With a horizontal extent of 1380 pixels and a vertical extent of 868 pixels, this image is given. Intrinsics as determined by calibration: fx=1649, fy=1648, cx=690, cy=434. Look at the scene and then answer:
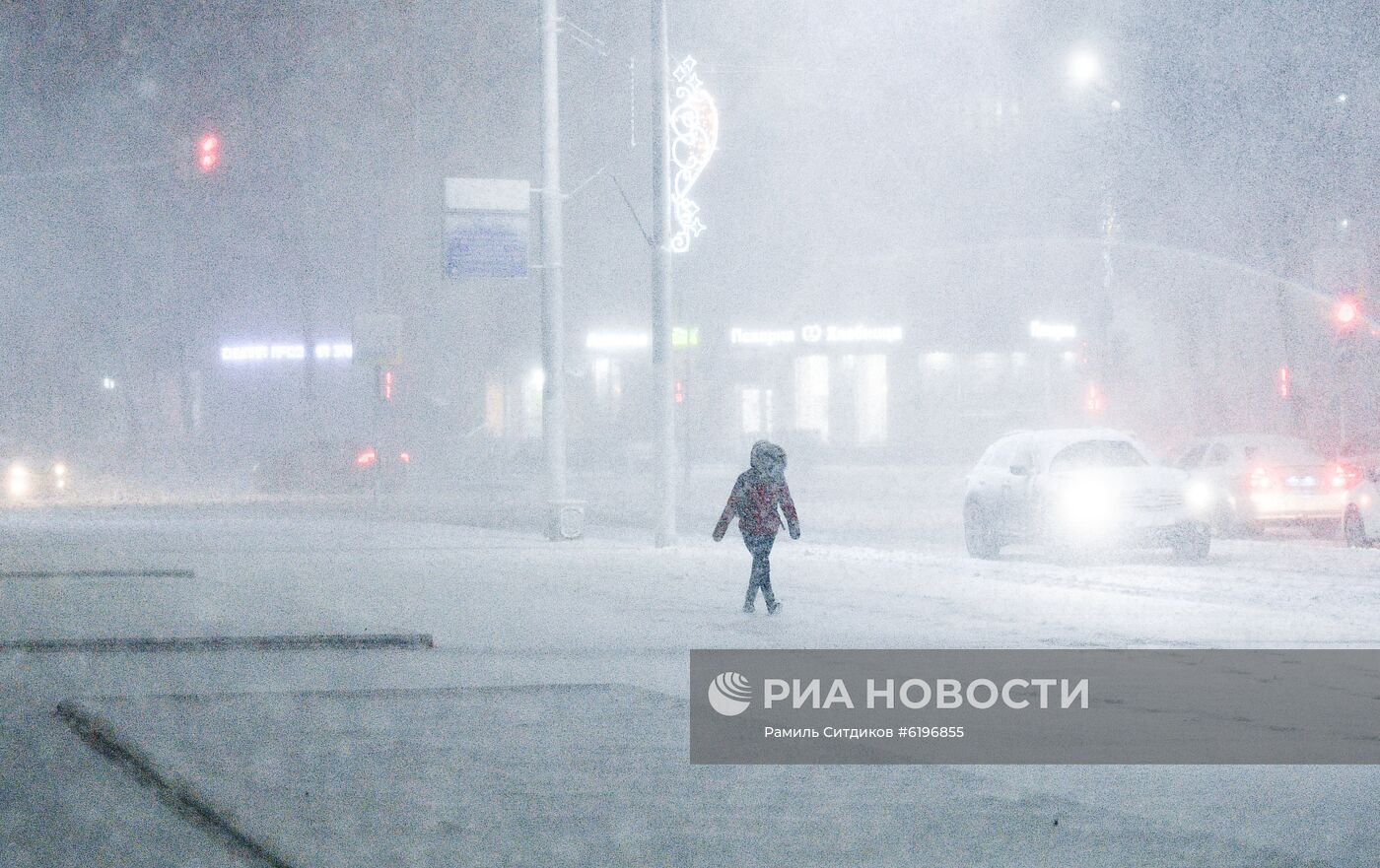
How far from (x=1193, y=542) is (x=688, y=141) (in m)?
11.8

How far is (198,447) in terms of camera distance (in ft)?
216

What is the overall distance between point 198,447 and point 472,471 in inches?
536

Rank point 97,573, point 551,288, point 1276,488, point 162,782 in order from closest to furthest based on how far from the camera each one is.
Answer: point 162,782, point 97,573, point 551,288, point 1276,488

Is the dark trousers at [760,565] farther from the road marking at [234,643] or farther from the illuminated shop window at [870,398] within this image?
the illuminated shop window at [870,398]

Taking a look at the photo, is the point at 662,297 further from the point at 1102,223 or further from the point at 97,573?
the point at 1102,223

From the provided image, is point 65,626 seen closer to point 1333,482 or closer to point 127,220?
point 1333,482

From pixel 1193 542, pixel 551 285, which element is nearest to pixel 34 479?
pixel 551 285

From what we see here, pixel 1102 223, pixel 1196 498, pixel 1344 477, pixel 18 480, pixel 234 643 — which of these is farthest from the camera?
pixel 18 480

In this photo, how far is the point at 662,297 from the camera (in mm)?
23094

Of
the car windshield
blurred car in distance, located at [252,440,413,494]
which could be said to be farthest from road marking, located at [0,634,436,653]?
blurred car in distance, located at [252,440,413,494]

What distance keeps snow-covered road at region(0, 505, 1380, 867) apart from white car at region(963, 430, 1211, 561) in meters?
0.42

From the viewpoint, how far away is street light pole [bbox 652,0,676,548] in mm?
22906

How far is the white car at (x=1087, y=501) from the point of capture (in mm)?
20391

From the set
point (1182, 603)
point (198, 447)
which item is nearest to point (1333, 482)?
point (1182, 603)
